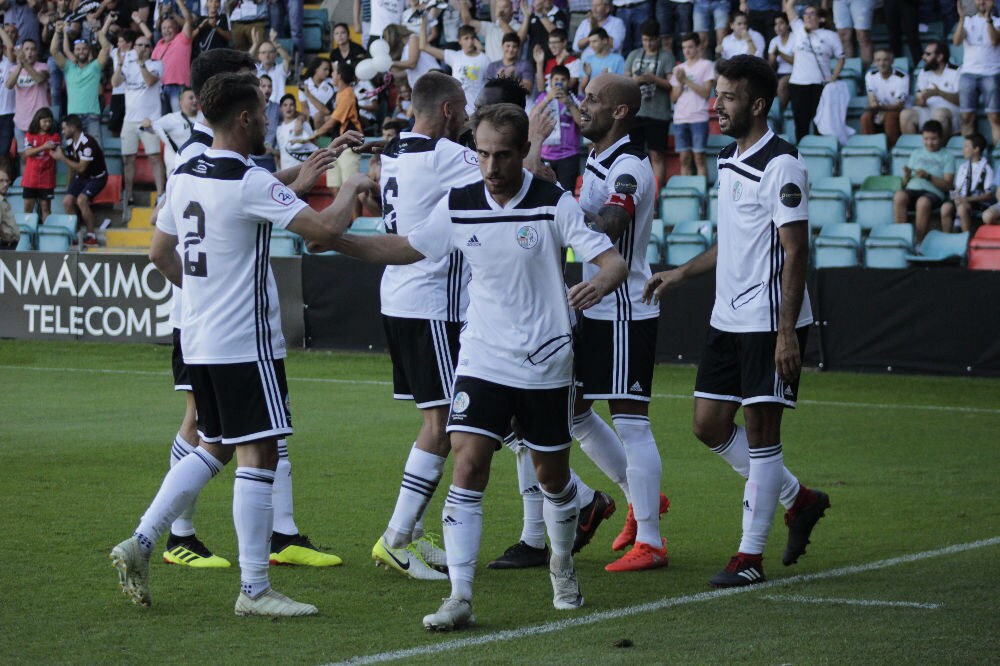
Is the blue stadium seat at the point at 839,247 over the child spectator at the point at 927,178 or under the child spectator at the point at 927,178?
under

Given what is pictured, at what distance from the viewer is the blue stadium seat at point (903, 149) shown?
1739 cm

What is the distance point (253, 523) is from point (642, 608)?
5.32 feet

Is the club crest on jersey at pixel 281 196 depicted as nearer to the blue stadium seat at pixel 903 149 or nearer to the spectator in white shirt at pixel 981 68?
the spectator in white shirt at pixel 981 68

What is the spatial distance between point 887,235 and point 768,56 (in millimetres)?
3307

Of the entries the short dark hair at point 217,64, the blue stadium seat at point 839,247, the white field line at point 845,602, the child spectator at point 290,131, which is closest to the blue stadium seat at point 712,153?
the blue stadium seat at point 839,247

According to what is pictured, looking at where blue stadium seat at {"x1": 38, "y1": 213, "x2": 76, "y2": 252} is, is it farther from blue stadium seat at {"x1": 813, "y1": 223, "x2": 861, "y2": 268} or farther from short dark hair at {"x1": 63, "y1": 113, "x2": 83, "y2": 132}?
blue stadium seat at {"x1": 813, "y1": 223, "x2": 861, "y2": 268}

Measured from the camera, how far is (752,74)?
6410 millimetres

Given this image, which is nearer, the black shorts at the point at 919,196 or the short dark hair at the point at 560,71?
the black shorts at the point at 919,196

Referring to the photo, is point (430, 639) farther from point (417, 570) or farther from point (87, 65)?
point (87, 65)

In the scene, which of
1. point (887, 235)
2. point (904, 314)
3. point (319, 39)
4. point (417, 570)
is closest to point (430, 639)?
point (417, 570)

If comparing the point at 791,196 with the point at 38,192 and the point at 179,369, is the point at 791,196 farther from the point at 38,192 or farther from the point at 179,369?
the point at 38,192

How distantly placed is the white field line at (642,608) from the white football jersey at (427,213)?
1.64m

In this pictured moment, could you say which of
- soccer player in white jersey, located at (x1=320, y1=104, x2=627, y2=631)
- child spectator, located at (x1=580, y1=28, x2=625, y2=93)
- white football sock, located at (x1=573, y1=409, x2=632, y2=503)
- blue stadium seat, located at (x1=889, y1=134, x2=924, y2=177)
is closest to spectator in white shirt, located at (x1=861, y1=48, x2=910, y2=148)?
blue stadium seat, located at (x1=889, y1=134, x2=924, y2=177)

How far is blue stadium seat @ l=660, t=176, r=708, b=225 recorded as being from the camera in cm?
1784
